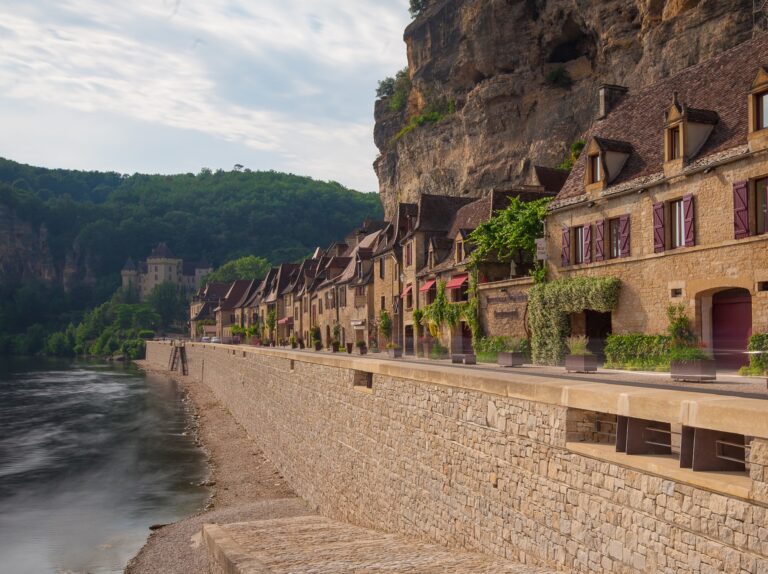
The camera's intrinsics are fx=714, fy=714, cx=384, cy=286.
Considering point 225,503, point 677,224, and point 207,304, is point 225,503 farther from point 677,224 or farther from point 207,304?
point 207,304

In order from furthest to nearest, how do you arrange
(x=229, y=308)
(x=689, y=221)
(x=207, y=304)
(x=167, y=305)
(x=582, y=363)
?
(x=167, y=305) → (x=207, y=304) → (x=229, y=308) → (x=689, y=221) → (x=582, y=363)

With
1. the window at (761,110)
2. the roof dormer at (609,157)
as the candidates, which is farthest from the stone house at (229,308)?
the window at (761,110)

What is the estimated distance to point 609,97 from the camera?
99.1 feet

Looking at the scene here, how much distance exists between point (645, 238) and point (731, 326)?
159 inches

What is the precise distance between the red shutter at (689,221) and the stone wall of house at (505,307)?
327 inches

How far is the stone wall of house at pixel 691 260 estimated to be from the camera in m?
20.1

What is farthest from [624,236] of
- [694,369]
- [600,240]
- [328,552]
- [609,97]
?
[328,552]

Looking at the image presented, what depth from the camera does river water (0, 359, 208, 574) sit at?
2094 cm

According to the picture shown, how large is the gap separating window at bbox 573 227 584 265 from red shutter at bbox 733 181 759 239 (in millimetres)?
6956

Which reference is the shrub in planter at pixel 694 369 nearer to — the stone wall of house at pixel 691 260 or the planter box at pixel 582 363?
the planter box at pixel 582 363

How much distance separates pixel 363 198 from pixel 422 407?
17047 centimetres

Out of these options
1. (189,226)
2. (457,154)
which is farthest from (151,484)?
(189,226)

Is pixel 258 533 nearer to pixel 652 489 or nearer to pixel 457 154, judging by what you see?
pixel 652 489

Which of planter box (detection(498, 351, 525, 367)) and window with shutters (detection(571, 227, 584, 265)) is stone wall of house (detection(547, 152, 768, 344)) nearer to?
window with shutters (detection(571, 227, 584, 265))
